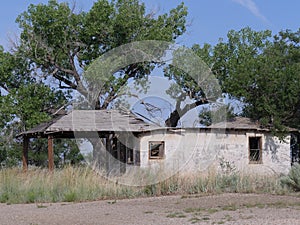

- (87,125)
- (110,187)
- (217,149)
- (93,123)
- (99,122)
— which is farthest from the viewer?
(217,149)

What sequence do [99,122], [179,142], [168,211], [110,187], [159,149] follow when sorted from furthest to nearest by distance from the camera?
1. [159,149]
2. [179,142]
3. [99,122]
4. [110,187]
5. [168,211]

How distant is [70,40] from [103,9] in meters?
2.61

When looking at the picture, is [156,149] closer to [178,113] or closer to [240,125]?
[240,125]

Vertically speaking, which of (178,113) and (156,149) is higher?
(178,113)

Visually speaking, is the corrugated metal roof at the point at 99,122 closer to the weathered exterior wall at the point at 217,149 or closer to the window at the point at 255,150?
the weathered exterior wall at the point at 217,149

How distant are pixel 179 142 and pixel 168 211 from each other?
12809mm

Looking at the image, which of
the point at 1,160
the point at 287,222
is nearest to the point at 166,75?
the point at 1,160

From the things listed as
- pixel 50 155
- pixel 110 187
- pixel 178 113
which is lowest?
pixel 110 187

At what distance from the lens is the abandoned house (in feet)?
75.8

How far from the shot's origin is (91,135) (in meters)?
24.6

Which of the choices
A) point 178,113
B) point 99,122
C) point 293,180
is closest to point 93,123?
point 99,122

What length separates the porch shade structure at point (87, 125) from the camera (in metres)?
22.0

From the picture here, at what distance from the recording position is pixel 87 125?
74.9 feet

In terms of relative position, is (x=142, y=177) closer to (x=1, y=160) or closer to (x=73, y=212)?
(x=73, y=212)
